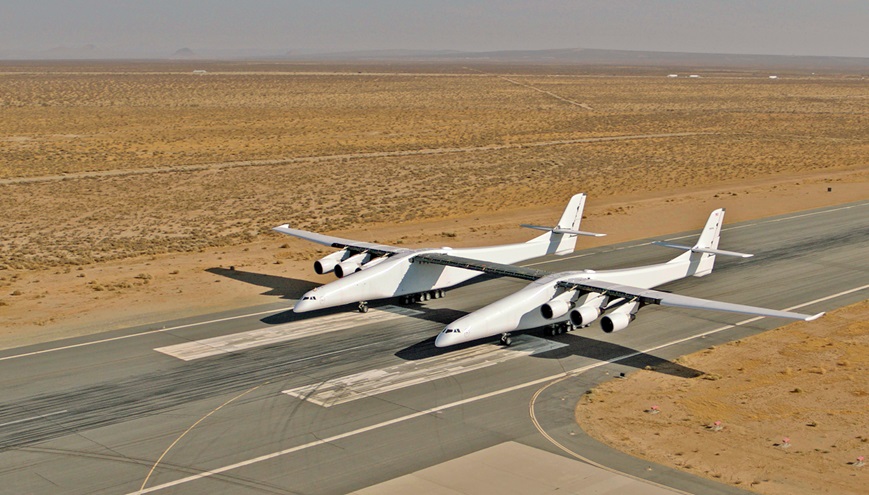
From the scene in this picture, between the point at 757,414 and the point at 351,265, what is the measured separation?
21798mm

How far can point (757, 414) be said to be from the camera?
95.3 feet

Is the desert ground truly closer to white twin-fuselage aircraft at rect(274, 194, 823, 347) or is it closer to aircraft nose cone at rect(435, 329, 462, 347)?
white twin-fuselage aircraft at rect(274, 194, 823, 347)

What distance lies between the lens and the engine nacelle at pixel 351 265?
42922mm

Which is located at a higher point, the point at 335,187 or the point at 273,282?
the point at 335,187

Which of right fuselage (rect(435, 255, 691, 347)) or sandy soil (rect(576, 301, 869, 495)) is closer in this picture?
sandy soil (rect(576, 301, 869, 495))

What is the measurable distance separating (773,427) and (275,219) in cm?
4608

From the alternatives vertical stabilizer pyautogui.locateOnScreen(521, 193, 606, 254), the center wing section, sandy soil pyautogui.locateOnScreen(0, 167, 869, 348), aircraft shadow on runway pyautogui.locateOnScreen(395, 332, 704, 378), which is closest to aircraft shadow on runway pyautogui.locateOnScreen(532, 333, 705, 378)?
aircraft shadow on runway pyautogui.locateOnScreen(395, 332, 704, 378)

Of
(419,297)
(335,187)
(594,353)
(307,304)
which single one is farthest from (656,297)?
(335,187)

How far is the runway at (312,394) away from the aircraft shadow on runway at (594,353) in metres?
0.13

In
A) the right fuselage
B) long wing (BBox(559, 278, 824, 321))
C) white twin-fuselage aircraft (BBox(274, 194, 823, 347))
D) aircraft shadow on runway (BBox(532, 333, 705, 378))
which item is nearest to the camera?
long wing (BBox(559, 278, 824, 321))

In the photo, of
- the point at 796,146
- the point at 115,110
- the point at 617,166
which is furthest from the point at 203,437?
the point at 115,110

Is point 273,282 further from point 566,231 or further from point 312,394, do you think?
point 312,394

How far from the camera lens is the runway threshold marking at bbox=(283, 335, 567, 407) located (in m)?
30.7

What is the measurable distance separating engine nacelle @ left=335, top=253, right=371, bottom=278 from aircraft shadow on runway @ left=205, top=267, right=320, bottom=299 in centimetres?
321
